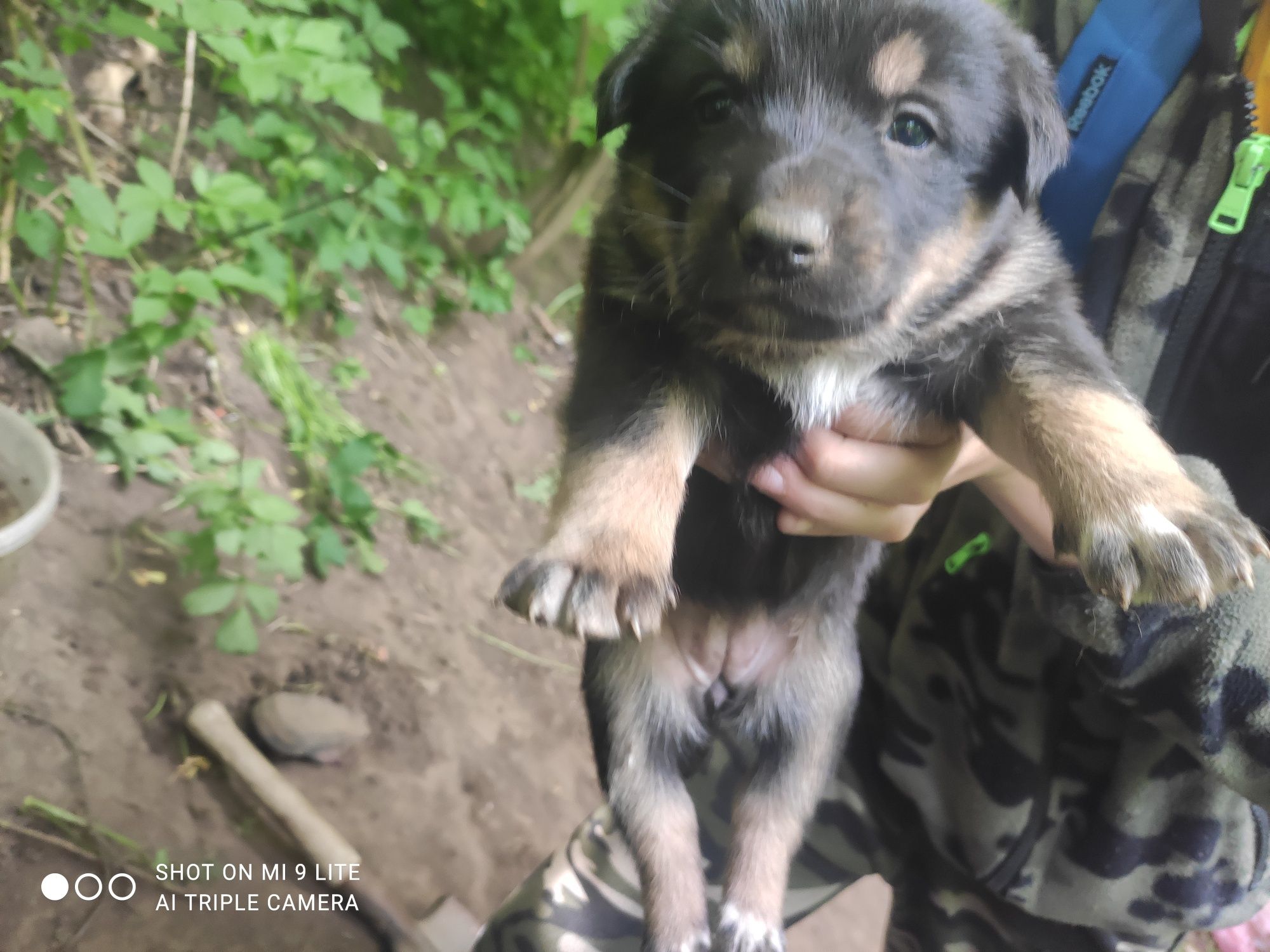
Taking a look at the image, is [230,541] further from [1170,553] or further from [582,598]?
[1170,553]

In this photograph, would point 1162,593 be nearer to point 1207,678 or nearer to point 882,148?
point 1207,678

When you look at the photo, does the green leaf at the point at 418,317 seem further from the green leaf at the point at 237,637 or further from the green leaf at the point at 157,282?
the green leaf at the point at 237,637

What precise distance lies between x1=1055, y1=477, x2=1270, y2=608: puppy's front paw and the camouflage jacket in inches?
5.7

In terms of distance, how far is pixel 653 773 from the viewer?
183 cm

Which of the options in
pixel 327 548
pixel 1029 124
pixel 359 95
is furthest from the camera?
pixel 327 548

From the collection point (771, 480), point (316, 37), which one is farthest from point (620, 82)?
point (316, 37)

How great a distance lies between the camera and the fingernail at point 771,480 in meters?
1.57

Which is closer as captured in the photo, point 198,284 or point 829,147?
point 829,147

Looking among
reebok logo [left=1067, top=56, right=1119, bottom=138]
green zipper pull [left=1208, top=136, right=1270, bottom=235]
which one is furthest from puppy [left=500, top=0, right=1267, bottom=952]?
green zipper pull [left=1208, top=136, right=1270, bottom=235]

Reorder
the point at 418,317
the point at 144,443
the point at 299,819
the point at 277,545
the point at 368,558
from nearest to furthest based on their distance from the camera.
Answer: the point at 299,819 → the point at 277,545 → the point at 144,443 → the point at 368,558 → the point at 418,317

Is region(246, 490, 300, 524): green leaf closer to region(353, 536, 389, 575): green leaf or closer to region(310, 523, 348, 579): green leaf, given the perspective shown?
region(310, 523, 348, 579): green leaf

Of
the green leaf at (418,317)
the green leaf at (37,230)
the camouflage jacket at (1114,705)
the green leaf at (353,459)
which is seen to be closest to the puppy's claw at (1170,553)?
the camouflage jacket at (1114,705)

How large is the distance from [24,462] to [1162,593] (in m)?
2.38

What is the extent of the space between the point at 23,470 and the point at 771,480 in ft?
5.93
